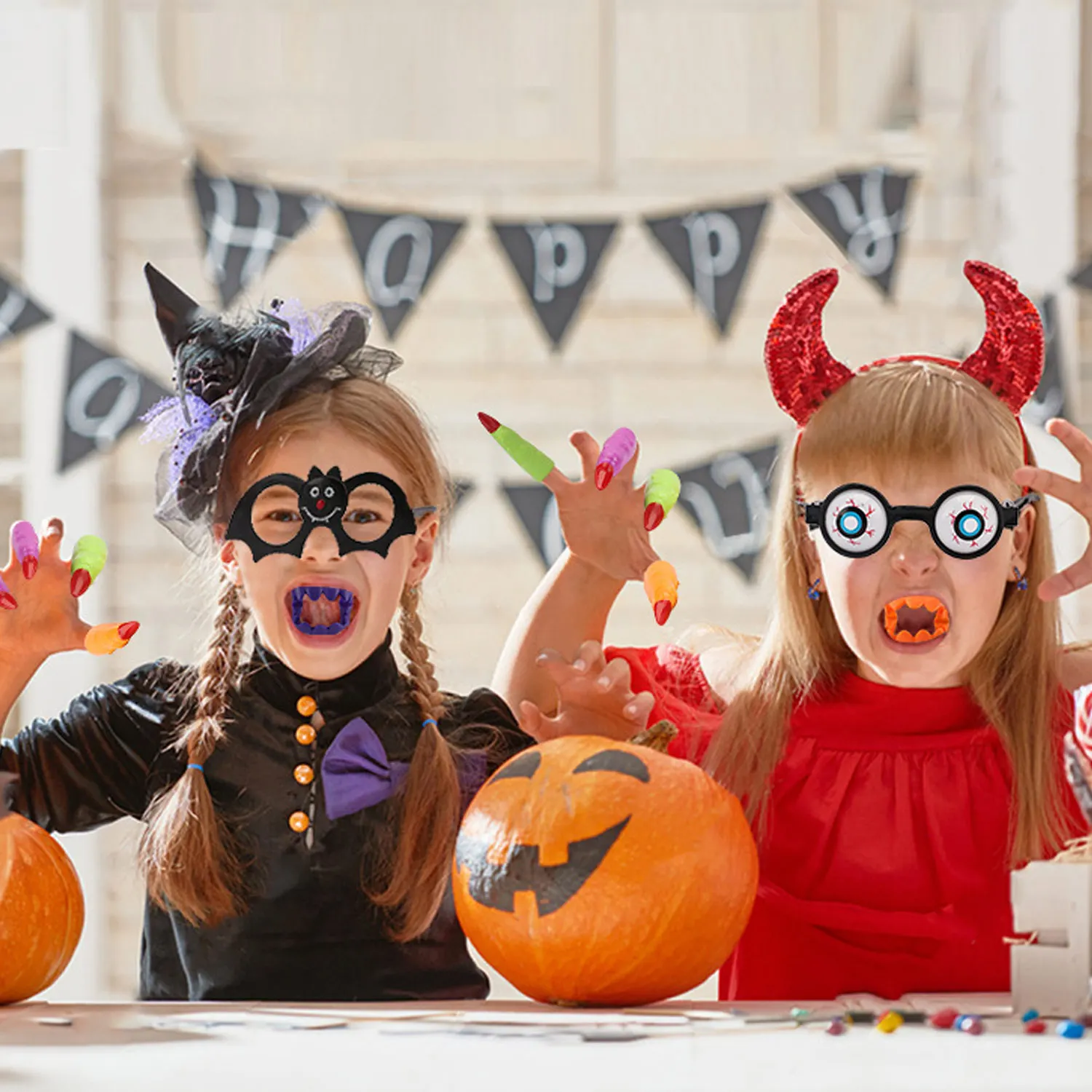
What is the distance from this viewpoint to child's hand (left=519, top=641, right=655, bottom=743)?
1.43m

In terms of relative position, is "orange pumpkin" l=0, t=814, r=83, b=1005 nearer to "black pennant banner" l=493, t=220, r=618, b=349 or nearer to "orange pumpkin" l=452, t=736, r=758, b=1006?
"orange pumpkin" l=452, t=736, r=758, b=1006

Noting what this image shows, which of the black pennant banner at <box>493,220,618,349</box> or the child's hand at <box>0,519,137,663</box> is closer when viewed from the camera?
the child's hand at <box>0,519,137,663</box>

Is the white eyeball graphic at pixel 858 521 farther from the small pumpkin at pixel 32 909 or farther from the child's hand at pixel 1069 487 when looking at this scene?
the small pumpkin at pixel 32 909

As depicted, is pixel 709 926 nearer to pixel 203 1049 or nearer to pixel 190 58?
pixel 203 1049

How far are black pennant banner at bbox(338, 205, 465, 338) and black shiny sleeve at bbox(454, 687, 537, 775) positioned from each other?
57.0 inches

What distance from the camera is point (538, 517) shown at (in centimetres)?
303

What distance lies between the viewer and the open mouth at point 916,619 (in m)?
1.42

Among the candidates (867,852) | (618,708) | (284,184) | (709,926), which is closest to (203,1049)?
(709,926)

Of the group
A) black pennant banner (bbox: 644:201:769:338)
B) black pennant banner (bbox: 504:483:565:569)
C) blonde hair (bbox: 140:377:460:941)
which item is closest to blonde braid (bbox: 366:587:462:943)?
blonde hair (bbox: 140:377:460:941)

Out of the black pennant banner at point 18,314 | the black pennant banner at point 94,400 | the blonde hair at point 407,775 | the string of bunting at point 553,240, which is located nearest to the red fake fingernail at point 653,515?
the blonde hair at point 407,775

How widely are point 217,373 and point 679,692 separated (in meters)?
0.58

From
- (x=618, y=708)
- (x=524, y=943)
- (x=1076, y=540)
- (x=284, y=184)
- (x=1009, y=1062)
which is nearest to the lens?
(x=1009, y=1062)

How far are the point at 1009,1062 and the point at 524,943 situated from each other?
38 cm

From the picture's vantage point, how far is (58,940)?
1.29m
